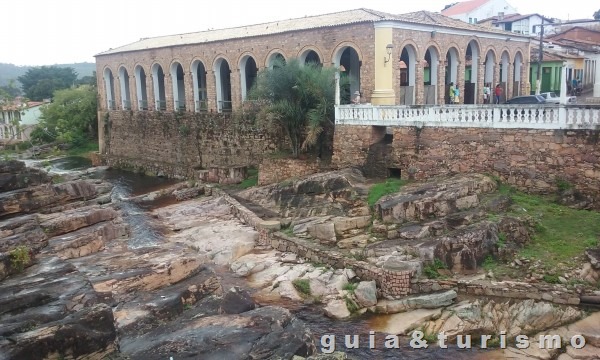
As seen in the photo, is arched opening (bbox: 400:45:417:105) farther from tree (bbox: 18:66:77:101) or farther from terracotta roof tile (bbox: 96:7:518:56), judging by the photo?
tree (bbox: 18:66:77:101)

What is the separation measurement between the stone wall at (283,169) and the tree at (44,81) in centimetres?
5280

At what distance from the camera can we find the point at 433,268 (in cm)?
1179

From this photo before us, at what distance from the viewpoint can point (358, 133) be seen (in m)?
18.6

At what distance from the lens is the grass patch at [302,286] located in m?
12.1

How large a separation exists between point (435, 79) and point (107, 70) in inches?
925

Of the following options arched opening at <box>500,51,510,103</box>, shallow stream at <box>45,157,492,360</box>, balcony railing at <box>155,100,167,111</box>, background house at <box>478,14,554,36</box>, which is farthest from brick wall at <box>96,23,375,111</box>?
background house at <box>478,14,554,36</box>

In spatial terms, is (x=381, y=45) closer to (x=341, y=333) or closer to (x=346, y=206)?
(x=346, y=206)

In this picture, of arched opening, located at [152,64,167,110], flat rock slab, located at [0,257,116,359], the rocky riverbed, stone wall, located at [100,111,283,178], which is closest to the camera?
flat rock slab, located at [0,257,116,359]

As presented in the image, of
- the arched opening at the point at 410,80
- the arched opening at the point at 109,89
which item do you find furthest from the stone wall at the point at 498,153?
the arched opening at the point at 109,89

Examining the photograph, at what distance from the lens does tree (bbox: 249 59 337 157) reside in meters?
19.6

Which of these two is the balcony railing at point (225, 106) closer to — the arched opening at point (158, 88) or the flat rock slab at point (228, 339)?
the arched opening at point (158, 88)

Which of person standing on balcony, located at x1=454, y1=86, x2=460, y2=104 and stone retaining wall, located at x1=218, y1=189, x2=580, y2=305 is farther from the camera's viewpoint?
person standing on balcony, located at x1=454, y1=86, x2=460, y2=104

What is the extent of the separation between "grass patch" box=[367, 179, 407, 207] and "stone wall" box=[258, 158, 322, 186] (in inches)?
153

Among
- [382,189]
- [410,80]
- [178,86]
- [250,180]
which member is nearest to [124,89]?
[178,86]
